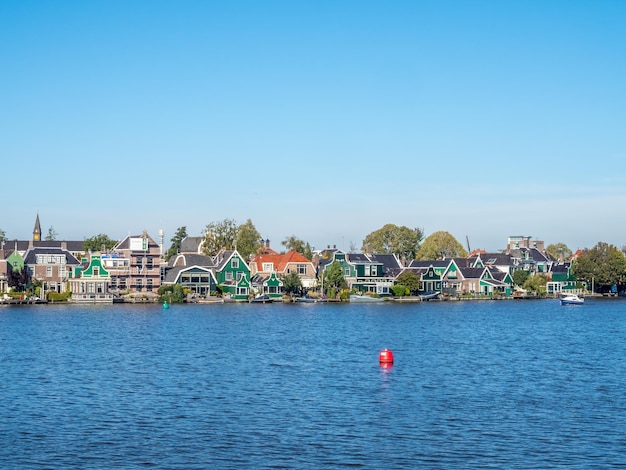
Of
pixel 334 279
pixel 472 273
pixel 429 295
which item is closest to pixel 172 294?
pixel 334 279

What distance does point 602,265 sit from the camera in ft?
433

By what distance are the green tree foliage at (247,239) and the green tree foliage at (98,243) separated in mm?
19843

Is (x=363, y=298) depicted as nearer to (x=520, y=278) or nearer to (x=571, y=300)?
(x=571, y=300)

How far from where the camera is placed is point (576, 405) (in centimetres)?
3209

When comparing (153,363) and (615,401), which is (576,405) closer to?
(615,401)

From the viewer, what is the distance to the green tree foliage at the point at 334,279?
109750 mm

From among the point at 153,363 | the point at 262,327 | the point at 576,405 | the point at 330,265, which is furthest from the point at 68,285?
the point at 576,405

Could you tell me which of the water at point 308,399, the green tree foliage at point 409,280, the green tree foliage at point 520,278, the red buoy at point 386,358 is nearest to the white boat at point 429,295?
the green tree foliage at point 409,280

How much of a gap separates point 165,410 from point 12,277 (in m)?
75.3

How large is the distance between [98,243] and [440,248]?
183 ft

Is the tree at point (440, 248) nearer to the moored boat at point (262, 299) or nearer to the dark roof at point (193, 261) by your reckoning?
the moored boat at point (262, 299)

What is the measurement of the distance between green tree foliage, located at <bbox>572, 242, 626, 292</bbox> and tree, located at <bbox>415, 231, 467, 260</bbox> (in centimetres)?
2108

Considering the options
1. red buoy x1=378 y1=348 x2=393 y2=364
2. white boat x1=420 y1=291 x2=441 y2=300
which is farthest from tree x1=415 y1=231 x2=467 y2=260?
red buoy x1=378 y1=348 x2=393 y2=364

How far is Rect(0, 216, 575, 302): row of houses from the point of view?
10200 cm
